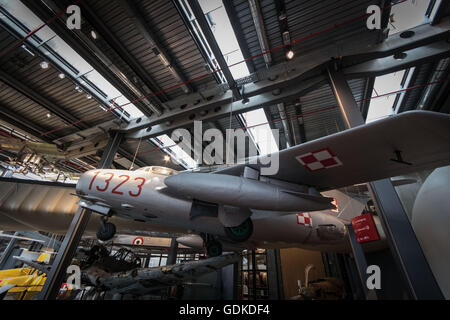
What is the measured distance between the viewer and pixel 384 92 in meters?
6.21

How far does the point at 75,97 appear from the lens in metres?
6.91

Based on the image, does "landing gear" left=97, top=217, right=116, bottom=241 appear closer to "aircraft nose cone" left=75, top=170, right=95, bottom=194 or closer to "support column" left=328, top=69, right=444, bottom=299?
"aircraft nose cone" left=75, top=170, right=95, bottom=194

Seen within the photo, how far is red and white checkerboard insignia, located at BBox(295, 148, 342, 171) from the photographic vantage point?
8.65ft

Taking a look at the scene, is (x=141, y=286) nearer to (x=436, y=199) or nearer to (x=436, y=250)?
(x=436, y=250)

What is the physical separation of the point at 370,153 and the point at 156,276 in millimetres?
7399

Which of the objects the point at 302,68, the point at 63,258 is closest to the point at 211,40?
the point at 302,68

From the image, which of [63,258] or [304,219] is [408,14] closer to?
[304,219]

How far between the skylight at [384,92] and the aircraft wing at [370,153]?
4316mm

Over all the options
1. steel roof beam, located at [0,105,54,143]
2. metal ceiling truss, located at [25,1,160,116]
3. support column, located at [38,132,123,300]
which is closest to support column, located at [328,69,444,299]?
metal ceiling truss, located at [25,1,160,116]

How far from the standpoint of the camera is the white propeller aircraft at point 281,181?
7.55 ft

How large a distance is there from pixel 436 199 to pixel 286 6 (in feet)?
16.7

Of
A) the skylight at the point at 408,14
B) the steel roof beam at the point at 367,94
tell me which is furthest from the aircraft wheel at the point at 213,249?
the skylight at the point at 408,14

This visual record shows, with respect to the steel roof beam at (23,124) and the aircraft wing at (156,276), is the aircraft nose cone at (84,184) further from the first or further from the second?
the steel roof beam at (23,124)
